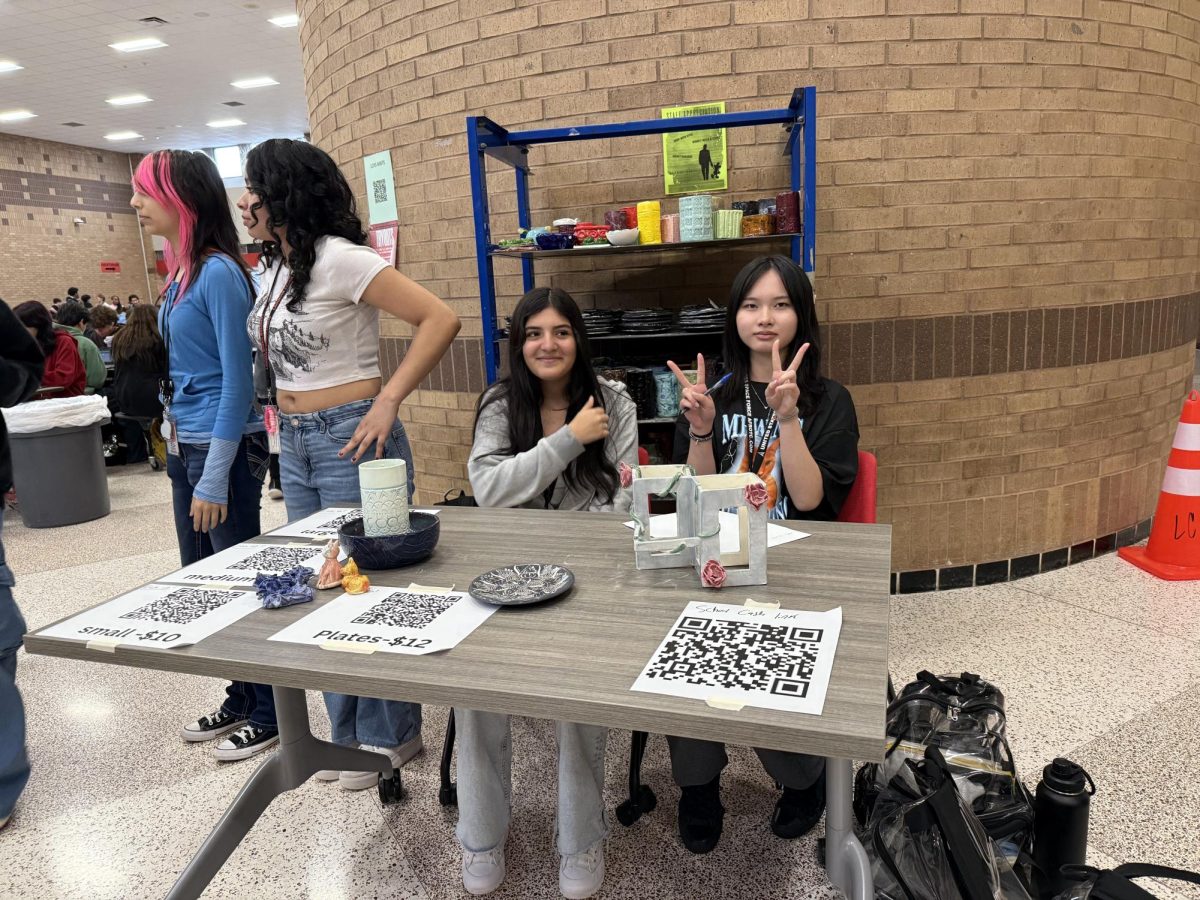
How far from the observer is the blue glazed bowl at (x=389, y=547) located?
1.46 m

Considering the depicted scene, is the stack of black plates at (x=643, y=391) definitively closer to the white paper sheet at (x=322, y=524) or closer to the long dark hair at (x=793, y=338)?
the long dark hair at (x=793, y=338)

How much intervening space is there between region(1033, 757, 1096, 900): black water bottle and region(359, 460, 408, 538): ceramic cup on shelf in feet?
4.25

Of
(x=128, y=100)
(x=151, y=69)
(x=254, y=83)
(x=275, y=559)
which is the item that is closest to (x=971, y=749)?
(x=275, y=559)

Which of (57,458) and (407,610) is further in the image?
(57,458)

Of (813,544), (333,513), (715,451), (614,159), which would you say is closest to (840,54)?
(614,159)

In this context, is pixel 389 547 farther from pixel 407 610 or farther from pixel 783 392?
pixel 783 392

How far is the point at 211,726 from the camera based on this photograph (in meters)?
2.40

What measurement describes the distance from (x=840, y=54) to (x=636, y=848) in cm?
283

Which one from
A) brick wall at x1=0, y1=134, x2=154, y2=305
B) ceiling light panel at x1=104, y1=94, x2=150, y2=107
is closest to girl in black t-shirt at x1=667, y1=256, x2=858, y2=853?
ceiling light panel at x1=104, y1=94, x2=150, y2=107

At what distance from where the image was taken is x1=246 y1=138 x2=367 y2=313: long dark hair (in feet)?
5.95

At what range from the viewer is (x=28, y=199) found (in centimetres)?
1285

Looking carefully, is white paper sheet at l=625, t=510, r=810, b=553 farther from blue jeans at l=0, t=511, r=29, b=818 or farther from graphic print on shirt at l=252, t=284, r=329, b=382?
blue jeans at l=0, t=511, r=29, b=818

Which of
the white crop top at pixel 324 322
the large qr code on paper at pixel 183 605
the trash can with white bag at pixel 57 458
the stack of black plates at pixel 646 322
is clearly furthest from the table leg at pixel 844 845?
the trash can with white bag at pixel 57 458

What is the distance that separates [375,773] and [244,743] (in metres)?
0.50
